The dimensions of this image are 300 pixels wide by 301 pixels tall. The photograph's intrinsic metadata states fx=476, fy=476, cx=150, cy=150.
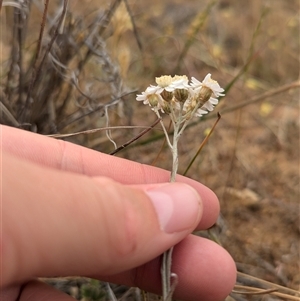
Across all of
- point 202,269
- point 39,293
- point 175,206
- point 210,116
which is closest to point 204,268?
point 202,269

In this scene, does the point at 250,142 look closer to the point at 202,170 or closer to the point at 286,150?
the point at 286,150

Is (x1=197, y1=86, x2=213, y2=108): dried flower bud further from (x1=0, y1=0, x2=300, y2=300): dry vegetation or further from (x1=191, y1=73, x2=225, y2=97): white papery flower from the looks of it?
(x1=0, y1=0, x2=300, y2=300): dry vegetation

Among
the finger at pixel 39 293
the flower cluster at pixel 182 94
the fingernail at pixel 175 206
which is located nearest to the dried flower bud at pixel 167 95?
the flower cluster at pixel 182 94

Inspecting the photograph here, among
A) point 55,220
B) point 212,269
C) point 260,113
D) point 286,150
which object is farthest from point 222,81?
point 55,220

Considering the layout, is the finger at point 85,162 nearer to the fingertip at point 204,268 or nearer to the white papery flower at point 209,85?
the fingertip at point 204,268

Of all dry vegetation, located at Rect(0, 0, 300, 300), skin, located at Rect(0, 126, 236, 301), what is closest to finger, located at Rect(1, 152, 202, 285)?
skin, located at Rect(0, 126, 236, 301)

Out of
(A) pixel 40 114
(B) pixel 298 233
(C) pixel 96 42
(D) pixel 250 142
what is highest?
(C) pixel 96 42
